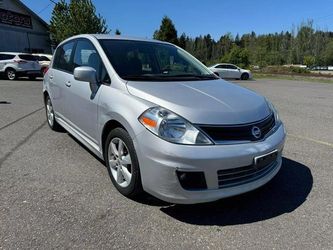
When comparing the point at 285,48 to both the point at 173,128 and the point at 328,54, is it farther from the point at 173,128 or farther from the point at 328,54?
the point at 173,128

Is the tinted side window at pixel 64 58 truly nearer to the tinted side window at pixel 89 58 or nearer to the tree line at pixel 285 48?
the tinted side window at pixel 89 58

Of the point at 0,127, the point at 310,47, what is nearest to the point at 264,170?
the point at 0,127

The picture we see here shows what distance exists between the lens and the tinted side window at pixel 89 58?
4016 mm

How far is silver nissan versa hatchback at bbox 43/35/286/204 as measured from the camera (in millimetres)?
2975

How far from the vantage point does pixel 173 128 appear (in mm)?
3020

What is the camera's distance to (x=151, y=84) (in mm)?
3707

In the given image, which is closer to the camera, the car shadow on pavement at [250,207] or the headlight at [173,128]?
the headlight at [173,128]

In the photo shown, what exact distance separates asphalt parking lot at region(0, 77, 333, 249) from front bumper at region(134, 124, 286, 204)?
299 mm

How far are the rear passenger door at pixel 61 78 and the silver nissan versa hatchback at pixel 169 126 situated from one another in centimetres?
45

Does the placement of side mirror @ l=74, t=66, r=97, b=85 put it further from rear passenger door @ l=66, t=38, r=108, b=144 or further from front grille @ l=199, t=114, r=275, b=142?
front grille @ l=199, t=114, r=275, b=142

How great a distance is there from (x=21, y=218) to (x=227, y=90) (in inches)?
101

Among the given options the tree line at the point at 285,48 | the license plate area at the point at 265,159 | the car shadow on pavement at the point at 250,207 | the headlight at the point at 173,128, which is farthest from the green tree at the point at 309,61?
the headlight at the point at 173,128

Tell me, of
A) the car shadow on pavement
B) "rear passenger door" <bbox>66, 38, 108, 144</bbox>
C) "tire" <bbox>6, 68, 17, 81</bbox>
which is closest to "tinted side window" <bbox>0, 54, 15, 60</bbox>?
"tire" <bbox>6, 68, 17, 81</bbox>

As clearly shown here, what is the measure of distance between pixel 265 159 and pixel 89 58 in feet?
8.46
